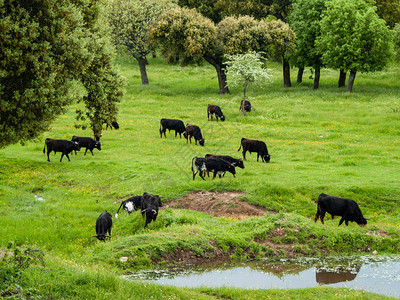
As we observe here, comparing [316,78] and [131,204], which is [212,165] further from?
[316,78]

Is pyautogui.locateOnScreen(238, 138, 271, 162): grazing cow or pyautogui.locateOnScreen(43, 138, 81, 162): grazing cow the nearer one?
pyautogui.locateOnScreen(43, 138, 81, 162): grazing cow

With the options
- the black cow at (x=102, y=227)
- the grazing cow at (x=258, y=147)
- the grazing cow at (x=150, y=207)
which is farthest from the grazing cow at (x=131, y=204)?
the grazing cow at (x=258, y=147)

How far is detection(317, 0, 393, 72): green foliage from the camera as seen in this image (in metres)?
57.6

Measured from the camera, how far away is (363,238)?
19469 millimetres

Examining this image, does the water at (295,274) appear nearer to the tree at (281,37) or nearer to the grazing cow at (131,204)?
the grazing cow at (131,204)

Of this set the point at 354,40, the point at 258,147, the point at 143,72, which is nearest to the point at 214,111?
the point at 258,147

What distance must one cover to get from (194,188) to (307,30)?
45.6 metres

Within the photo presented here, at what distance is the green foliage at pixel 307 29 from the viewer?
64000mm

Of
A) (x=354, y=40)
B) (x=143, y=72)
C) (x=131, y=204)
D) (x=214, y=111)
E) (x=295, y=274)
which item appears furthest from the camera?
(x=143, y=72)

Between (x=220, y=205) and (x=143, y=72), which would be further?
(x=143, y=72)

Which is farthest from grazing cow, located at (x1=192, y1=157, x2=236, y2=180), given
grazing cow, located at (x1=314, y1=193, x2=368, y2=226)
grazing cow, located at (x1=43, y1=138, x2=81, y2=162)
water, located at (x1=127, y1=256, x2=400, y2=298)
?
water, located at (x1=127, y1=256, x2=400, y2=298)

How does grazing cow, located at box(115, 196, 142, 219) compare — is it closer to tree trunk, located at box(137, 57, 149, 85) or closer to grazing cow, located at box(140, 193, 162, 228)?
grazing cow, located at box(140, 193, 162, 228)

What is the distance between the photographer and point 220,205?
915 inches

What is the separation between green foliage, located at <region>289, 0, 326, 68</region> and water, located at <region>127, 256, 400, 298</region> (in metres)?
49.1
